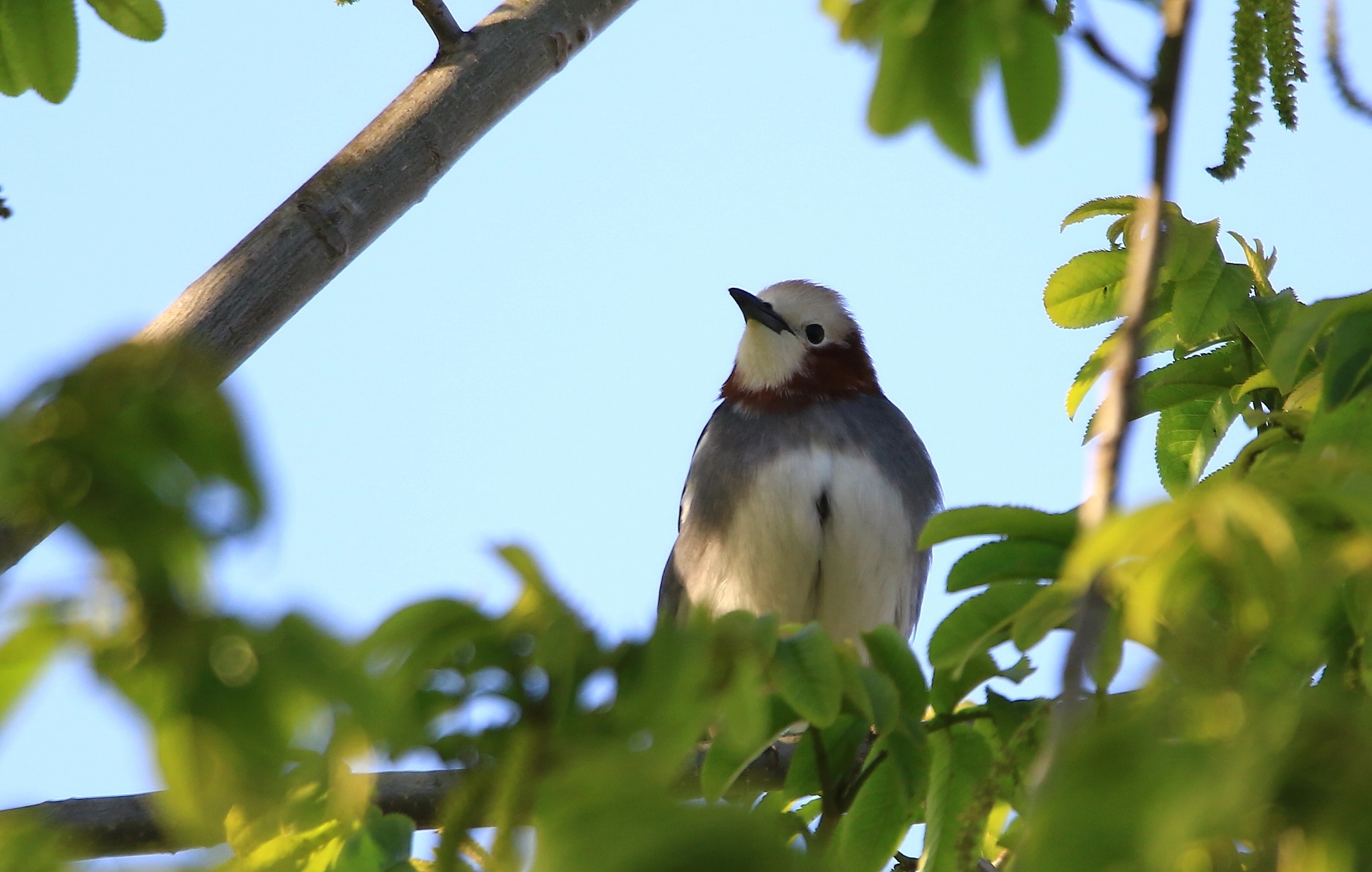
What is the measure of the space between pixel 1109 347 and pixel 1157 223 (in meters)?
2.76

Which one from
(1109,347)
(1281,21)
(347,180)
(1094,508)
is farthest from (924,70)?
(347,180)

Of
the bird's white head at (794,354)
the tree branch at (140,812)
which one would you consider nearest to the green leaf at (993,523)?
the tree branch at (140,812)

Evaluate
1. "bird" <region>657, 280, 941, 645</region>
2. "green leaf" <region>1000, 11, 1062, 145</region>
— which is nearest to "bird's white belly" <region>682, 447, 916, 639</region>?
"bird" <region>657, 280, 941, 645</region>

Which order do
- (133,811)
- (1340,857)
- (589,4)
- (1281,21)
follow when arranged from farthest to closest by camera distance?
1. (589,4)
2. (133,811)
3. (1281,21)
4. (1340,857)

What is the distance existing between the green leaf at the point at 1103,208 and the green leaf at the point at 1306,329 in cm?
192

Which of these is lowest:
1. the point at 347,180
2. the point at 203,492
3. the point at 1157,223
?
the point at 203,492

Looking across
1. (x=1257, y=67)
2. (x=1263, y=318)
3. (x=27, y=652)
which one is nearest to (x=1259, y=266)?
(x=1263, y=318)

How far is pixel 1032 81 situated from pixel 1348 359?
0.92 meters

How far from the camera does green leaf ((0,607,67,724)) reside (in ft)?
4.57

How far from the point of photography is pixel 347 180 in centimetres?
454

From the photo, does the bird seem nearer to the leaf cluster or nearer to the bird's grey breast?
the bird's grey breast

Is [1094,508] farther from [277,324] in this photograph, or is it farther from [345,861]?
[277,324]

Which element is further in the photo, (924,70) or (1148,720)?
(924,70)

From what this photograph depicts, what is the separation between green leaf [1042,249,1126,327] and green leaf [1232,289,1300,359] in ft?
1.34
